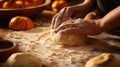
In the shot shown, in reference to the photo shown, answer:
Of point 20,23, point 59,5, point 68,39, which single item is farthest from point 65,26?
point 59,5

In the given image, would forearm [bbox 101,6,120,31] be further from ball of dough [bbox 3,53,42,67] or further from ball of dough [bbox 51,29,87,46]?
ball of dough [bbox 3,53,42,67]

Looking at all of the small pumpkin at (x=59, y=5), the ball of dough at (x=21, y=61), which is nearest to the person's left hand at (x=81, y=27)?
the ball of dough at (x=21, y=61)

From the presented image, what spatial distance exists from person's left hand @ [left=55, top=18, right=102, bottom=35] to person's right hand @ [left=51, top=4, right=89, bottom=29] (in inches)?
2.8

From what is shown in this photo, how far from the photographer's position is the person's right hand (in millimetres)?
1236

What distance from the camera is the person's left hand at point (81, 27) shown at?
1133 millimetres

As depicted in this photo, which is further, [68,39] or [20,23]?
[20,23]

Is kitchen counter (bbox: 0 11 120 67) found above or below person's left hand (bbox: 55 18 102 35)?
below

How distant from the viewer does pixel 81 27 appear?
1.14 meters

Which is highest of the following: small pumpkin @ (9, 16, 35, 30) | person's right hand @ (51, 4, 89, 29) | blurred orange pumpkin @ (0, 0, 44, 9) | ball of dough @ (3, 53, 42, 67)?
blurred orange pumpkin @ (0, 0, 44, 9)

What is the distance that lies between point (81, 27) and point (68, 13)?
0.17m

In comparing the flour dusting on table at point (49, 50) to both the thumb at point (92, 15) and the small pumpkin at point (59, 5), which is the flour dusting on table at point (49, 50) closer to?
the thumb at point (92, 15)

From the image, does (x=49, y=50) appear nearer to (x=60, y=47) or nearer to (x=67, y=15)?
(x=60, y=47)

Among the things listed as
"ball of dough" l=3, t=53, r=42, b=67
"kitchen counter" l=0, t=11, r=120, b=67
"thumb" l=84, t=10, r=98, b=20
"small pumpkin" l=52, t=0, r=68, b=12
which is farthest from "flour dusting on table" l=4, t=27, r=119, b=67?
"small pumpkin" l=52, t=0, r=68, b=12

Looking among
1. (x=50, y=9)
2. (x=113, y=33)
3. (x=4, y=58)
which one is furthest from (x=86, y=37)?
(x=50, y=9)
